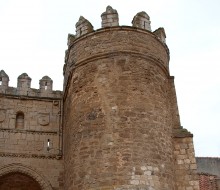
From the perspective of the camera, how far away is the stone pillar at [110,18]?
976cm

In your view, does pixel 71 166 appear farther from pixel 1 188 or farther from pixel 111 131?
pixel 1 188

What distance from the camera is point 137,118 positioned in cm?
836

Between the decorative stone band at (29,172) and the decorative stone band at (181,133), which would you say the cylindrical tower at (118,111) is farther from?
the decorative stone band at (29,172)

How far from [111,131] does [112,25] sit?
9.19 feet

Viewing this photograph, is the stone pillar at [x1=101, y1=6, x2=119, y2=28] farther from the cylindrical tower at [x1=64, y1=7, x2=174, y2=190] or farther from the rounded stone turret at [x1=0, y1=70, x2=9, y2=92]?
the rounded stone turret at [x1=0, y1=70, x2=9, y2=92]

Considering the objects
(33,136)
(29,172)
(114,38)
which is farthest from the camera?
(33,136)

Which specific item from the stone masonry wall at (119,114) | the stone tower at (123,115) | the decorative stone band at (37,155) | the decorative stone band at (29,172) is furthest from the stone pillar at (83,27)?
the decorative stone band at (29,172)

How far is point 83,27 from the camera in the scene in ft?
33.3

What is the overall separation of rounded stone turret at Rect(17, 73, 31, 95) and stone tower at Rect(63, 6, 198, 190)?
162 cm

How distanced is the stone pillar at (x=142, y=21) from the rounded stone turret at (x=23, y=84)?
11.4 feet

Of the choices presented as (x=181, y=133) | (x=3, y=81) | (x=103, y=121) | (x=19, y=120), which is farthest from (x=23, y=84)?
(x=181, y=133)

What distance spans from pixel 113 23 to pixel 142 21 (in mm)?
726

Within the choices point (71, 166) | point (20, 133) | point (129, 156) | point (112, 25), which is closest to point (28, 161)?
point (20, 133)

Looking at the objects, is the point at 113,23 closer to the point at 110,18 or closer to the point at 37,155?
the point at 110,18
